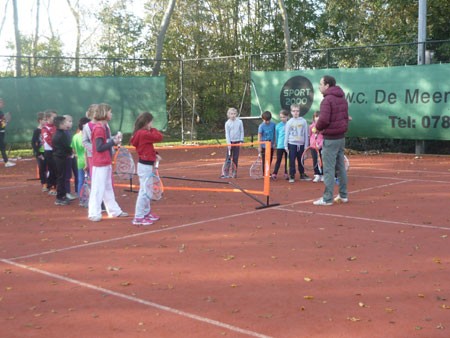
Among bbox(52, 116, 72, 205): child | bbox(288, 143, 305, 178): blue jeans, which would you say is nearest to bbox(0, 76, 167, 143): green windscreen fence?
bbox(52, 116, 72, 205): child

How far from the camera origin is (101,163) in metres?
8.31

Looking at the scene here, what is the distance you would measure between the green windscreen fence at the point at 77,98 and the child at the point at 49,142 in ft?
22.3

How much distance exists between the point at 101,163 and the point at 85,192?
1.63 metres

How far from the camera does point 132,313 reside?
4758mm

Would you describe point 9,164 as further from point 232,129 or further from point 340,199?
point 340,199

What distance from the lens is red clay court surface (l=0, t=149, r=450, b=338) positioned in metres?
4.52

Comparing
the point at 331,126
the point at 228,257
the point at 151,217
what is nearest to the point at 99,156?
the point at 151,217

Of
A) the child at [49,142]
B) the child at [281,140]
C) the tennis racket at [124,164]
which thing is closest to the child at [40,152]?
the child at [49,142]

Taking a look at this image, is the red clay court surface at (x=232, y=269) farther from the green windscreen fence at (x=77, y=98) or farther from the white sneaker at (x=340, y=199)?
the green windscreen fence at (x=77, y=98)

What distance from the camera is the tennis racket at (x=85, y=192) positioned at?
9742 millimetres

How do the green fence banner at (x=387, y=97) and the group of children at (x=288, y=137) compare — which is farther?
the green fence banner at (x=387, y=97)

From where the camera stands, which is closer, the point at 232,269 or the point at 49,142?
the point at 232,269

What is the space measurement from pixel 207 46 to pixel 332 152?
2426 cm

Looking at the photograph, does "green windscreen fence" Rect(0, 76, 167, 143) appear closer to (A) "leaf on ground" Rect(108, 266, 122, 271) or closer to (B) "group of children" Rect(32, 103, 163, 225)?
(B) "group of children" Rect(32, 103, 163, 225)
